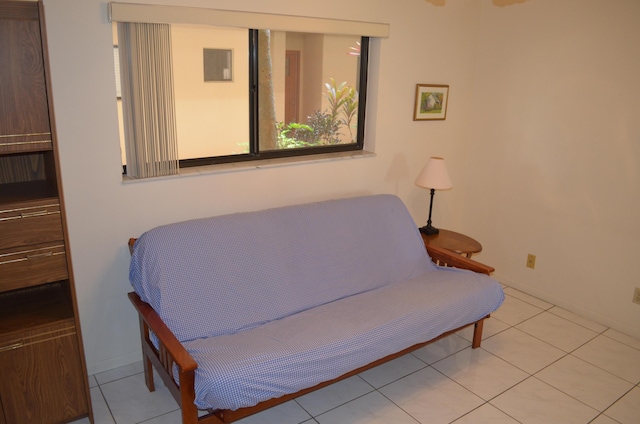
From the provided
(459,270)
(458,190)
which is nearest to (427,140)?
(458,190)

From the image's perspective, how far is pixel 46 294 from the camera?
2451mm

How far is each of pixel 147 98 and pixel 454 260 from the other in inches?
83.5

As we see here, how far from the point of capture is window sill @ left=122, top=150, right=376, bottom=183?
112 inches

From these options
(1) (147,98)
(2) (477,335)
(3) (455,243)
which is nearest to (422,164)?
(3) (455,243)

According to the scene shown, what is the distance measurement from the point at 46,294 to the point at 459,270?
2.37 metres

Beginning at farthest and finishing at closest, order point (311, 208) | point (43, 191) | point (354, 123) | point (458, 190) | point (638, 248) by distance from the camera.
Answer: point (458, 190) < point (354, 123) < point (638, 248) < point (311, 208) < point (43, 191)

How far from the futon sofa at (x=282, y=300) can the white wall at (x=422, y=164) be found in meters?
0.26

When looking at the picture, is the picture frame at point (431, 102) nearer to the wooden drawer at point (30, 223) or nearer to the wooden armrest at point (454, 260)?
the wooden armrest at point (454, 260)

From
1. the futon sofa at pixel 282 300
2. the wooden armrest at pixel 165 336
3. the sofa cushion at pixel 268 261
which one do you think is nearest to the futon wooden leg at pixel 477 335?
the futon sofa at pixel 282 300

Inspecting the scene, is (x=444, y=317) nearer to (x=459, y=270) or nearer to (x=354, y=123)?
(x=459, y=270)

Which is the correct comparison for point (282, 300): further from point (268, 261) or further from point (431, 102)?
point (431, 102)

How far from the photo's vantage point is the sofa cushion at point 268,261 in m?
2.45

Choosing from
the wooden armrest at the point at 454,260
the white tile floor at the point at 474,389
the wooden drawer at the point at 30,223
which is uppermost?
the wooden drawer at the point at 30,223

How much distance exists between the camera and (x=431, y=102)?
12.6 feet
